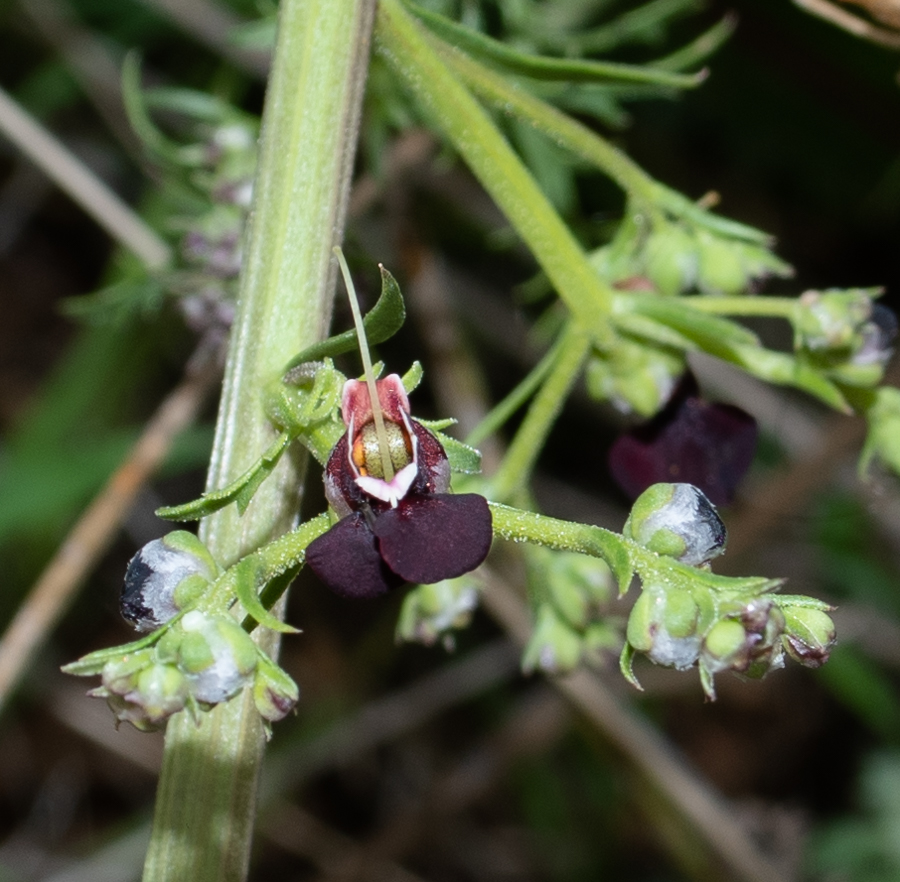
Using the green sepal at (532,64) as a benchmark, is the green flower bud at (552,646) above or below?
below

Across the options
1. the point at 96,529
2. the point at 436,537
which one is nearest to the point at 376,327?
the point at 436,537

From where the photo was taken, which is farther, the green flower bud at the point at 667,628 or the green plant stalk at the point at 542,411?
the green plant stalk at the point at 542,411

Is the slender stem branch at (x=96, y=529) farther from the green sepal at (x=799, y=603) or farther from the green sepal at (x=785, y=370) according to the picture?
the green sepal at (x=799, y=603)

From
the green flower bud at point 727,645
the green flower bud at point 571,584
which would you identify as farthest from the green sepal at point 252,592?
the green flower bud at point 571,584

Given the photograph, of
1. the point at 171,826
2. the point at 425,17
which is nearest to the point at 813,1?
the point at 425,17

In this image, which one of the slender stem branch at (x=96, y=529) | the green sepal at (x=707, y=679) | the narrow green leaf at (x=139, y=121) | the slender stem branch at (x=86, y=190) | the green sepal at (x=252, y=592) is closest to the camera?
the green sepal at (x=252, y=592)

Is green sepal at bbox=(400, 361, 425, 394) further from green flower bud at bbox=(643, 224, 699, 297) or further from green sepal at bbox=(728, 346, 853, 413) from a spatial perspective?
green flower bud at bbox=(643, 224, 699, 297)

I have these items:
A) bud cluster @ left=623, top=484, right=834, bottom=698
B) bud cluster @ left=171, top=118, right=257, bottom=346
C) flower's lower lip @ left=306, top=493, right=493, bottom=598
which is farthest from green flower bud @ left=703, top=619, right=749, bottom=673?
bud cluster @ left=171, top=118, right=257, bottom=346
